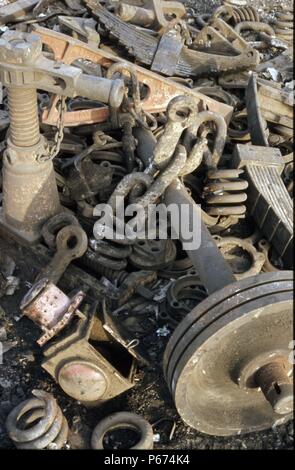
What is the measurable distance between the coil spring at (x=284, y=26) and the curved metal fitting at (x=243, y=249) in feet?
13.1

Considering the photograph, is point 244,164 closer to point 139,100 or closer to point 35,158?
point 139,100

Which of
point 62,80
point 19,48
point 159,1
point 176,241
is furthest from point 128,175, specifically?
point 159,1

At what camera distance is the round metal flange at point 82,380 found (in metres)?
3.45

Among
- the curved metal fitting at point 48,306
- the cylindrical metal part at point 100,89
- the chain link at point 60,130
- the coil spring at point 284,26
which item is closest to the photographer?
the curved metal fitting at point 48,306

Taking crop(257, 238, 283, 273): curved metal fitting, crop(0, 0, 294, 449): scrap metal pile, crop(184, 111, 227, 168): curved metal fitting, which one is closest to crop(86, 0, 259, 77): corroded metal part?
crop(0, 0, 294, 449): scrap metal pile

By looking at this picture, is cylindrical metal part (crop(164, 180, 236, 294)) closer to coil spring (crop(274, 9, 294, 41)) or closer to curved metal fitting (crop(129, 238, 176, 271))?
curved metal fitting (crop(129, 238, 176, 271))

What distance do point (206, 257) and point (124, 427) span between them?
1.21 m

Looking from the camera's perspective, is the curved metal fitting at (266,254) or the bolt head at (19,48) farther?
the curved metal fitting at (266,254)

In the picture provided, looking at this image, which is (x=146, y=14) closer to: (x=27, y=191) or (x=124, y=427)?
(x=27, y=191)

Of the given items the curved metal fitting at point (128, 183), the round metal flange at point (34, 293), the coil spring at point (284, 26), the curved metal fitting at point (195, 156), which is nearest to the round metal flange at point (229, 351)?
the round metal flange at point (34, 293)

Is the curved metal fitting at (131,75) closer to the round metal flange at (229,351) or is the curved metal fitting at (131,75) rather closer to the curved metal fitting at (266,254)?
the curved metal fitting at (266,254)

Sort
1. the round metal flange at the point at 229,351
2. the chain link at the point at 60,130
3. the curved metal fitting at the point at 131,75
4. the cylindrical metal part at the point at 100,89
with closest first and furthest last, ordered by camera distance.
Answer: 1. the round metal flange at the point at 229,351
2. the cylindrical metal part at the point at 100,89
3. the chain link at the point at 60,130
4. the curved metal fitting at the point at 131,75

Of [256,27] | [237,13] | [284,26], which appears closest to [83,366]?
[256,27]

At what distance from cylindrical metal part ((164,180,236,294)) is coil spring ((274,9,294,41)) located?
400 centimetres
